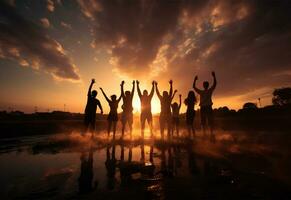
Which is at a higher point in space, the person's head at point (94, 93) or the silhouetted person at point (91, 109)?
Answer: the person's head at point (94, 93)

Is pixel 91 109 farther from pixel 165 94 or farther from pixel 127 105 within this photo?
pixel 165 94

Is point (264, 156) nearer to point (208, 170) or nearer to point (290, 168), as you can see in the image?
point (290, 168)

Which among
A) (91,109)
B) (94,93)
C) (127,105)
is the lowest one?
(91,109)

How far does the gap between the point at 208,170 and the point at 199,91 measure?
696 cm

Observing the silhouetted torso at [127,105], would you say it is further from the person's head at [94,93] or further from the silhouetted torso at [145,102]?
the person's head at [94,93]

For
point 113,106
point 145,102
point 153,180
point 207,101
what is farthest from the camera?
point 113,106

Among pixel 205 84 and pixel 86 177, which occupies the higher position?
pixel 205 84

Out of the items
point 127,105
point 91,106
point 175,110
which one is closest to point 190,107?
point 175,110

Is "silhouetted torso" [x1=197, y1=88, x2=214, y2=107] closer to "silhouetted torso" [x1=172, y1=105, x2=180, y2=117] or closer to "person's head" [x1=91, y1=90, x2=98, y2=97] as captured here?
"silhouetted torso" [x1=172, y1=105, x2=180, y2=117]

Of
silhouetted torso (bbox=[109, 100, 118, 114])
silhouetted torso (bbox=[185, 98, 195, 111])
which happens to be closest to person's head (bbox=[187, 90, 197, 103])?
silhouetted torso (bbox=[185, 98, 195, 111])

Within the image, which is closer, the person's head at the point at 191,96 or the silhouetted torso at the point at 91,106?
the silhouetted torso at the point at 91,106

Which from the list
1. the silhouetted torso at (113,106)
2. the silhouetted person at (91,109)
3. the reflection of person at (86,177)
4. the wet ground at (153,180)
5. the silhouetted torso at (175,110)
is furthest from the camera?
the silhouetted torso at (175,110)

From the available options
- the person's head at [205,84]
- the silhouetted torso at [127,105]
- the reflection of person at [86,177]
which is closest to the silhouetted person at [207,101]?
the person's head at [205,84]

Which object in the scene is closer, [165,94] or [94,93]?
[94,93]
